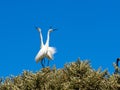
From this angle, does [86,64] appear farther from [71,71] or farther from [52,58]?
[52,58]

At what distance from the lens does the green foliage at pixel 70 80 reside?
28484 mm

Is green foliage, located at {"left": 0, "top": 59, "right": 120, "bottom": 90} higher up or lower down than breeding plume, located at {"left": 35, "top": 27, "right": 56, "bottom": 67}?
lower down

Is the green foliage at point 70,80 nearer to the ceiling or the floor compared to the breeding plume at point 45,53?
nearer to the floor

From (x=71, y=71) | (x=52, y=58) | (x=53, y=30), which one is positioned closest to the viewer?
(x=71, y=71)

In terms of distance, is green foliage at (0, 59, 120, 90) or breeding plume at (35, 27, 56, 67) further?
breeding plume at (35, 27, 56, 67)

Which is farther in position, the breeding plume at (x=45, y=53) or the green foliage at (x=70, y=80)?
the breeding plume at (x=45, y=53)

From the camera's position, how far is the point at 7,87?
1193 inches

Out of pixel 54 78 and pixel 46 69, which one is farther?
pixel 46 69

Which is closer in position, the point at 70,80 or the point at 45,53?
the point at 70,80

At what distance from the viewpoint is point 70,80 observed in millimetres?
29797

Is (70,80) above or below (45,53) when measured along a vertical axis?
below

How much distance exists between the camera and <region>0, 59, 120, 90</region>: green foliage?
28484mm

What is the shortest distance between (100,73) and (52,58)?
24.2 metres

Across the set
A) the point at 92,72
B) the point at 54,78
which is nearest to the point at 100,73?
the point at 92,72
